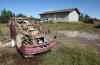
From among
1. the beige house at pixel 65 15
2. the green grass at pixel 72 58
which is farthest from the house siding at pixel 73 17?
the green grass at pixel 72 58

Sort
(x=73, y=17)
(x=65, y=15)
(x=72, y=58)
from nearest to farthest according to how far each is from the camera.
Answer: (x=72, y=58), (x=65, y=15), (x=73, y=17)

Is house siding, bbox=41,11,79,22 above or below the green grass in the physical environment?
above

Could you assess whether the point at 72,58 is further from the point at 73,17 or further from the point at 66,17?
the point at 73,17

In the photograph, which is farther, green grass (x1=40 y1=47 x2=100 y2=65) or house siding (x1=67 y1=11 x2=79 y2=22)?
house siding (x1=67 y1=11 x2=79 y2=22)

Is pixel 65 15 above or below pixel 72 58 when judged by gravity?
above

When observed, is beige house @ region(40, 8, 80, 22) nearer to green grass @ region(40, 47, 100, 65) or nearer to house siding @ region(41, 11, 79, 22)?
house siding @ region(41, 11, 79, 22)

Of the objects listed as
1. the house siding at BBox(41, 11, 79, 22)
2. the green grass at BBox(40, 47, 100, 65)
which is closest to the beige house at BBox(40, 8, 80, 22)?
the house siding at BBox(41, 11, 79, 22)

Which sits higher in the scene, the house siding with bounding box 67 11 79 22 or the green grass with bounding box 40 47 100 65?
the house siding with bounding box 67 11 79 22

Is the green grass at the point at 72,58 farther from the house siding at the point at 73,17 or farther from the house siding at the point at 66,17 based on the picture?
the house siding at the point at 73,17

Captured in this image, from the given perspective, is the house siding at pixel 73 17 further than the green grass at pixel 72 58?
Yes

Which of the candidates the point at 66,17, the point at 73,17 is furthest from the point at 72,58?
the point at 73,17

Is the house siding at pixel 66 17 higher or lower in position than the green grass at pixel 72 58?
higher

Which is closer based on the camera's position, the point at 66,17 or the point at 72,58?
the point at 72,58

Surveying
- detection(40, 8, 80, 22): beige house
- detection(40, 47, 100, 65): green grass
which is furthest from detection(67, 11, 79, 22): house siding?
detection(40, 47, 100, 65): green grass
